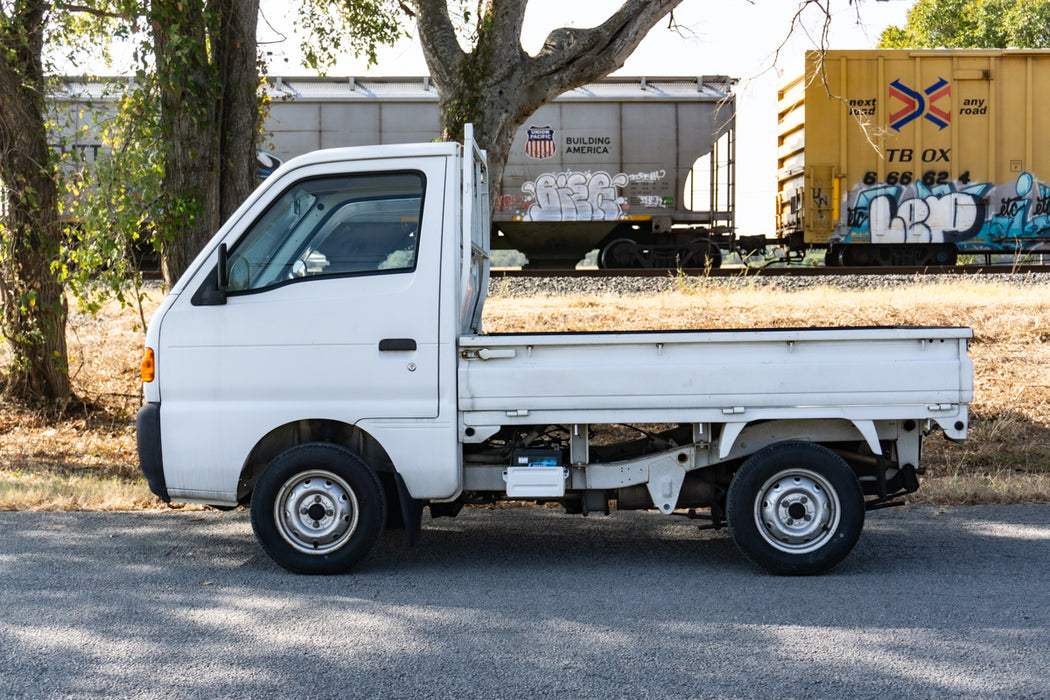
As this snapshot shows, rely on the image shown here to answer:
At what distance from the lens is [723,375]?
5.32 metres

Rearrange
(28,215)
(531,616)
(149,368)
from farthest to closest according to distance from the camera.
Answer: (28,215) < (149,368) < (531,616)

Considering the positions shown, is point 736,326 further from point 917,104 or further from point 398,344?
point 917,104

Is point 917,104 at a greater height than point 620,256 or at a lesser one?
greater

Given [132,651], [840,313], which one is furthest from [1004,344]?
[132,651]

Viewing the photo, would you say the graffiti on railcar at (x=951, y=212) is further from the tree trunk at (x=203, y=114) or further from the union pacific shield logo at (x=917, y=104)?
the tree trunk at (x=203, y=114)

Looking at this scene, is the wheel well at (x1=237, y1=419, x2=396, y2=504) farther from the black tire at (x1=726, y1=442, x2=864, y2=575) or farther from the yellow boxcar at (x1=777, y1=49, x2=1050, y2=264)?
the yellow boxcar at (x1=777, y1=49, x2=1050, y2=264)

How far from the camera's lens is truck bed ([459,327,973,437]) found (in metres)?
5.27

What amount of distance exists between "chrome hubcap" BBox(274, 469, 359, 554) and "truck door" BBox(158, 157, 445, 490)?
1.09 ft

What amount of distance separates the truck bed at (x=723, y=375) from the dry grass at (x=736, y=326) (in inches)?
93.5

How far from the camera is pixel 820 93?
57.4 ft

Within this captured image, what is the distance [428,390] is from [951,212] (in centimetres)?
1499

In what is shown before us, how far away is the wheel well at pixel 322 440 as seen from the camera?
5656mm

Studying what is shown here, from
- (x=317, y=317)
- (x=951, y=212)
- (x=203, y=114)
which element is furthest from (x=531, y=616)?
(x=951, y=212)

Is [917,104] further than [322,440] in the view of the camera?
Yes
